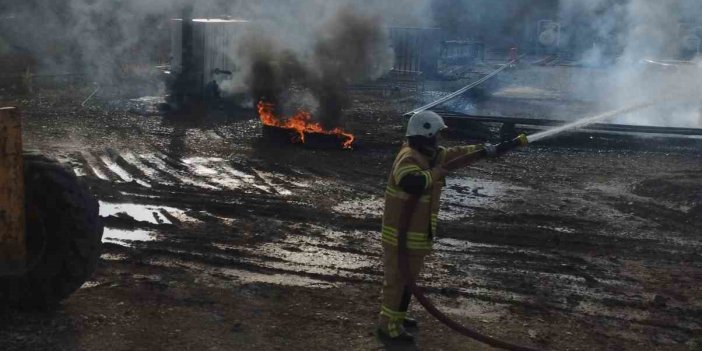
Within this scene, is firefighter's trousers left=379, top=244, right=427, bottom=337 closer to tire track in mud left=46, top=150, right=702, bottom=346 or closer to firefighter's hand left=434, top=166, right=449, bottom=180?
firefighter's hand left=434, top=166, right=449, bottom=180

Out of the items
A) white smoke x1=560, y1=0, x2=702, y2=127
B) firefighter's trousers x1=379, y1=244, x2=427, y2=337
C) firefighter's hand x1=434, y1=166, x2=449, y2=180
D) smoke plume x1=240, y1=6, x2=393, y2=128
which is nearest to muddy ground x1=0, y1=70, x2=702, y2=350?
firefighter's trousers x1=379, y1=244, x2=427, y2=337

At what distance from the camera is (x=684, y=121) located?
1553 centimetres

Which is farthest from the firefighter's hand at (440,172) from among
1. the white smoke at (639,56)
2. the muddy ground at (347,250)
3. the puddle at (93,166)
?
the white smoke at (639,56)

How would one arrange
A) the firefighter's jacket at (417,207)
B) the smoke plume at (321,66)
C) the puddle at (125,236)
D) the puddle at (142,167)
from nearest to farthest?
1. the firefighter's jacket at (417,207)
2. the puddle at (125,236)
3. the puddle at (142,167)
4. the smoke plume at (321,66)

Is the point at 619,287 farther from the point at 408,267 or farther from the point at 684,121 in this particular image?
the point at 684,121

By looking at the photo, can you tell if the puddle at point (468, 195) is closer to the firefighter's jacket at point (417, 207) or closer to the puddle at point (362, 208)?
the puddle at point (362, 208)

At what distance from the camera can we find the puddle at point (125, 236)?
7039mm

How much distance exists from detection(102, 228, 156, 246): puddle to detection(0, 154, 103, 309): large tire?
6.10 feet

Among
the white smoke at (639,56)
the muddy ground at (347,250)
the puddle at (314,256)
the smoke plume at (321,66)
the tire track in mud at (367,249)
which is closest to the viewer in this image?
the muddy ground at (347,250)

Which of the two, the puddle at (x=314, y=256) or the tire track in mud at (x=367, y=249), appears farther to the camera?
the puddle at (x=314, y=256)

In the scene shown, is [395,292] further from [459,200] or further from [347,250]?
[459,200]

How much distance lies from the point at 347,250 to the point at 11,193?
3153 millimetres

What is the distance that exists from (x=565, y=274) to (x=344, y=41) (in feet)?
32.2

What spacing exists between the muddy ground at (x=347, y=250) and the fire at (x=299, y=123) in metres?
0.25
